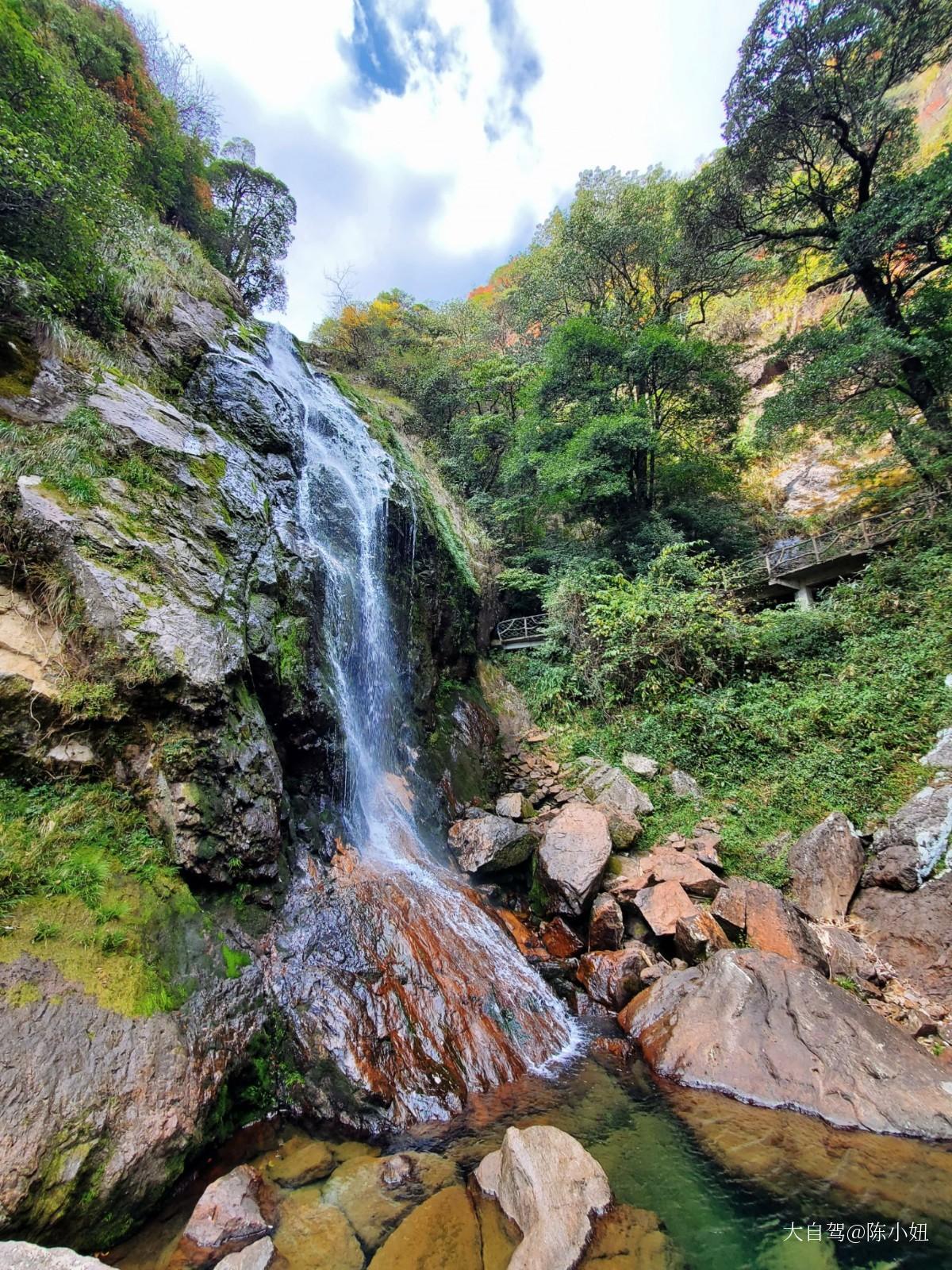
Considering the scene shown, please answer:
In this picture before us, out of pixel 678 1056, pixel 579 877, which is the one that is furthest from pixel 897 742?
pixel 678 1056

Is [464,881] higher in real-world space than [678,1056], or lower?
higher

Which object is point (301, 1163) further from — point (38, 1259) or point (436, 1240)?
point (38, 1259)

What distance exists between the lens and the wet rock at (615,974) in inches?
229

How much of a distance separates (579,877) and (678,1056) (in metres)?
2.52

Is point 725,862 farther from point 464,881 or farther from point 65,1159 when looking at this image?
point 65,1159

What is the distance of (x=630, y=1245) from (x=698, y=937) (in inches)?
130

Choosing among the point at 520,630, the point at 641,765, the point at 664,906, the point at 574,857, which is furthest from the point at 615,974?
the point at 520,630

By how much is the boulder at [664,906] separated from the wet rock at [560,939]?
1042 millimetres

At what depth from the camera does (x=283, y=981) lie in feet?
15.4

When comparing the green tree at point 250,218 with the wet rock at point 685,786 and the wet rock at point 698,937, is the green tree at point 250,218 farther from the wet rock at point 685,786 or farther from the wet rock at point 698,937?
the wet rock at point 698,937

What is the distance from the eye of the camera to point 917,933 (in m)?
5.28

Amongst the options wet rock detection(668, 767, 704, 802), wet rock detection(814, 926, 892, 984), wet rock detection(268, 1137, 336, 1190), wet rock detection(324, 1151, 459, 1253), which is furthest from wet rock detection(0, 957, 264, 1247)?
wet rock detection(668, 767, 704, 802)

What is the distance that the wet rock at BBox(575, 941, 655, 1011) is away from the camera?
229 inches

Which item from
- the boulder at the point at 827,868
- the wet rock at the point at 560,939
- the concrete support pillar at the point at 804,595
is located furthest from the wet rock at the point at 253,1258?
the concrete support pillar at the point at 804,595
